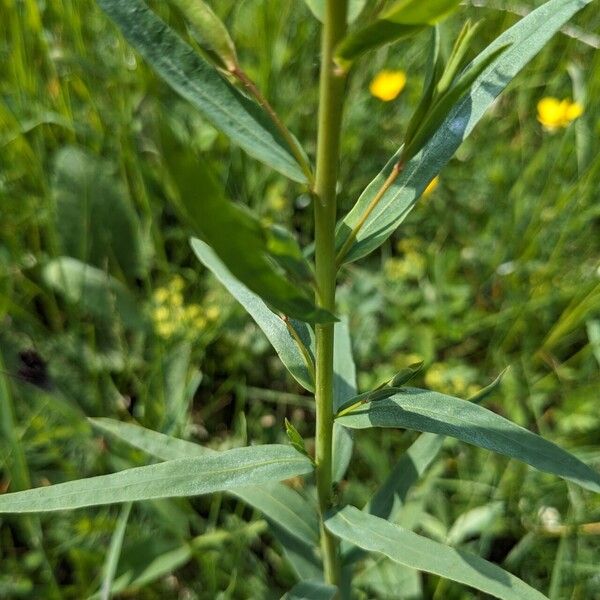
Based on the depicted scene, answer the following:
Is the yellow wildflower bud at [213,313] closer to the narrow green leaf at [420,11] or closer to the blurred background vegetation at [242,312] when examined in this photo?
the blurred background vegetation at [242,312]

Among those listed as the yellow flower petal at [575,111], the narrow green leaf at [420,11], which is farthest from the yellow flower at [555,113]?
the narrow green leaf at [420,11]

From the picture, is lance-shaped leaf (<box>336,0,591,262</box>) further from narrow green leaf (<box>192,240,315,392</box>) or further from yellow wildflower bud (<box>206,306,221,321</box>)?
yellow wildflower bud (<box>206,306,221,321</box>)

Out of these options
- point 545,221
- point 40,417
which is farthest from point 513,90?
point 40,417

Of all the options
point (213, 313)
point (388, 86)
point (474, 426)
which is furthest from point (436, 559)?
point (388, 86)

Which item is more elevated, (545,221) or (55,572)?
(545,221)

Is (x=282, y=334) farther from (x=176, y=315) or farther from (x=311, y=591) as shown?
(x=176, y=315)

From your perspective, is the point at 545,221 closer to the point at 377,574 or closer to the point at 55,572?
the point at 377,574

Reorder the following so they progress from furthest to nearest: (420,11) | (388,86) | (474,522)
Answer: (388,86) → (474,522) → (420,11)
